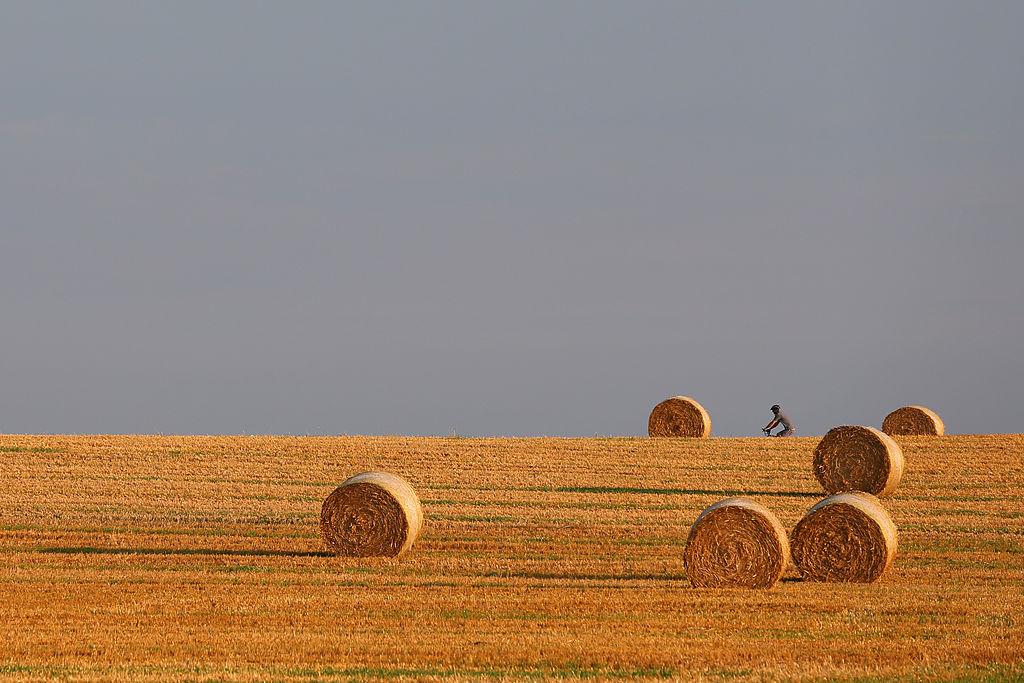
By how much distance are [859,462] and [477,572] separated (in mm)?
14127

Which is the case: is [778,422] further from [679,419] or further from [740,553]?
[740,553]

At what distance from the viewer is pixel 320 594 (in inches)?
803

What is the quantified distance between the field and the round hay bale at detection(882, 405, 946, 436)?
299 cm

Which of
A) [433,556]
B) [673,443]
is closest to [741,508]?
[433,556]

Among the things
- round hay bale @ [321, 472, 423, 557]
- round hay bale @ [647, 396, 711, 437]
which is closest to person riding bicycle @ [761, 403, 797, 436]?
round hay bale @ [647, 396, 711, 437]

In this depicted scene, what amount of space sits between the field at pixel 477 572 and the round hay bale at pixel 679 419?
1.89 meters

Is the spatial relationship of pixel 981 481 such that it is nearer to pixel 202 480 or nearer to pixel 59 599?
pixel 202 480

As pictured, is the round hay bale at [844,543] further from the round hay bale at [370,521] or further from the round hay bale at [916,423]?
the round hay bale at [916,423]

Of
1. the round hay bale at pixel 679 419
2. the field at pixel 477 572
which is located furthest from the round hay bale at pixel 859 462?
the round hay bale at pixel 679 419

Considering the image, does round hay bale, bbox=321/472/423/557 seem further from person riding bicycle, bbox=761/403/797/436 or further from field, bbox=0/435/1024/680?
person riding bicycle, bbox=761/403/797/436

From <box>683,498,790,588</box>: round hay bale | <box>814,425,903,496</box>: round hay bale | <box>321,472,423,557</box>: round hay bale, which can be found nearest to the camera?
<box>683,498,790,588</box>: round hay bale

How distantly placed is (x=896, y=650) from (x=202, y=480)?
872 inches

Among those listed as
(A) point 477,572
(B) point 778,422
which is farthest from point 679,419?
(A) point 477,572

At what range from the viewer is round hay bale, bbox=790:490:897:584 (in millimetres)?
23000
